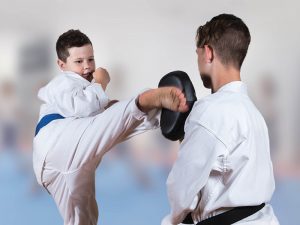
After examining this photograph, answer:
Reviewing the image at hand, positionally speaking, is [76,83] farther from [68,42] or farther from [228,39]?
[228,39]

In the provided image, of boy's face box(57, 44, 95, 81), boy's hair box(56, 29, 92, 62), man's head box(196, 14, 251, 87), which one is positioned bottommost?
boy's face box(57, 44, 95, 81)

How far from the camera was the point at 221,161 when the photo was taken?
209 centimetres

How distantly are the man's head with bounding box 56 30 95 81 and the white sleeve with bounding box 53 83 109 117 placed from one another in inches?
6.3

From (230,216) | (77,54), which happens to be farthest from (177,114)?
(77,54)

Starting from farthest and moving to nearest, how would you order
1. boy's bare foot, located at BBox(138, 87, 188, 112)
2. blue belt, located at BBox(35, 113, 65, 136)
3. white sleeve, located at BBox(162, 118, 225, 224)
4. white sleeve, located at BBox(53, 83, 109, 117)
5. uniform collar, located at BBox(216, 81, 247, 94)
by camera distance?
blue belt, located at BBox(35, 113, 65, 136) → white sleeve, located at BBox(53, 83, 109, 117) → boy's bare foot, located at BBox(138, 87, 188, 112) → uniform collar, located at BBox(216, 81, 247, 94) → white sleeve, located at BBox(162, 118, 225, 224)

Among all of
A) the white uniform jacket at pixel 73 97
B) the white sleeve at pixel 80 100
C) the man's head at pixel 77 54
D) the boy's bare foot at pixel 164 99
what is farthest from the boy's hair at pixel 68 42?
the boy's bare foot at pixel 164 99

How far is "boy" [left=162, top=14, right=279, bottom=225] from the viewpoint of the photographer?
208 centimetres

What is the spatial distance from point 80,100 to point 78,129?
0.49ft

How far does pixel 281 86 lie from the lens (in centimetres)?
666

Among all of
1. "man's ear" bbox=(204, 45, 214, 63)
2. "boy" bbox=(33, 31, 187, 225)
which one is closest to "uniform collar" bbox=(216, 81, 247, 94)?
"man's ear" bbox=(204, 45, 214, 63)

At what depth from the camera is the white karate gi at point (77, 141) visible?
2691mm

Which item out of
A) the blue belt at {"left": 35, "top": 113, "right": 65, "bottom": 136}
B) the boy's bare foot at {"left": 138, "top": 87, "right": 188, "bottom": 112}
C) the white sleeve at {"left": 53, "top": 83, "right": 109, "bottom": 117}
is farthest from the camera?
the blue belt at {"left": 35, "top": 113, "right": 65, "bottom": 136}

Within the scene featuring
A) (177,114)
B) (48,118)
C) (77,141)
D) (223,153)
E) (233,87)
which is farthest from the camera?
(48,118)

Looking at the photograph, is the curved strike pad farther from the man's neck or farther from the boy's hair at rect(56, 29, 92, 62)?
the boy's hair at rect(56, 29, 92, 62)
